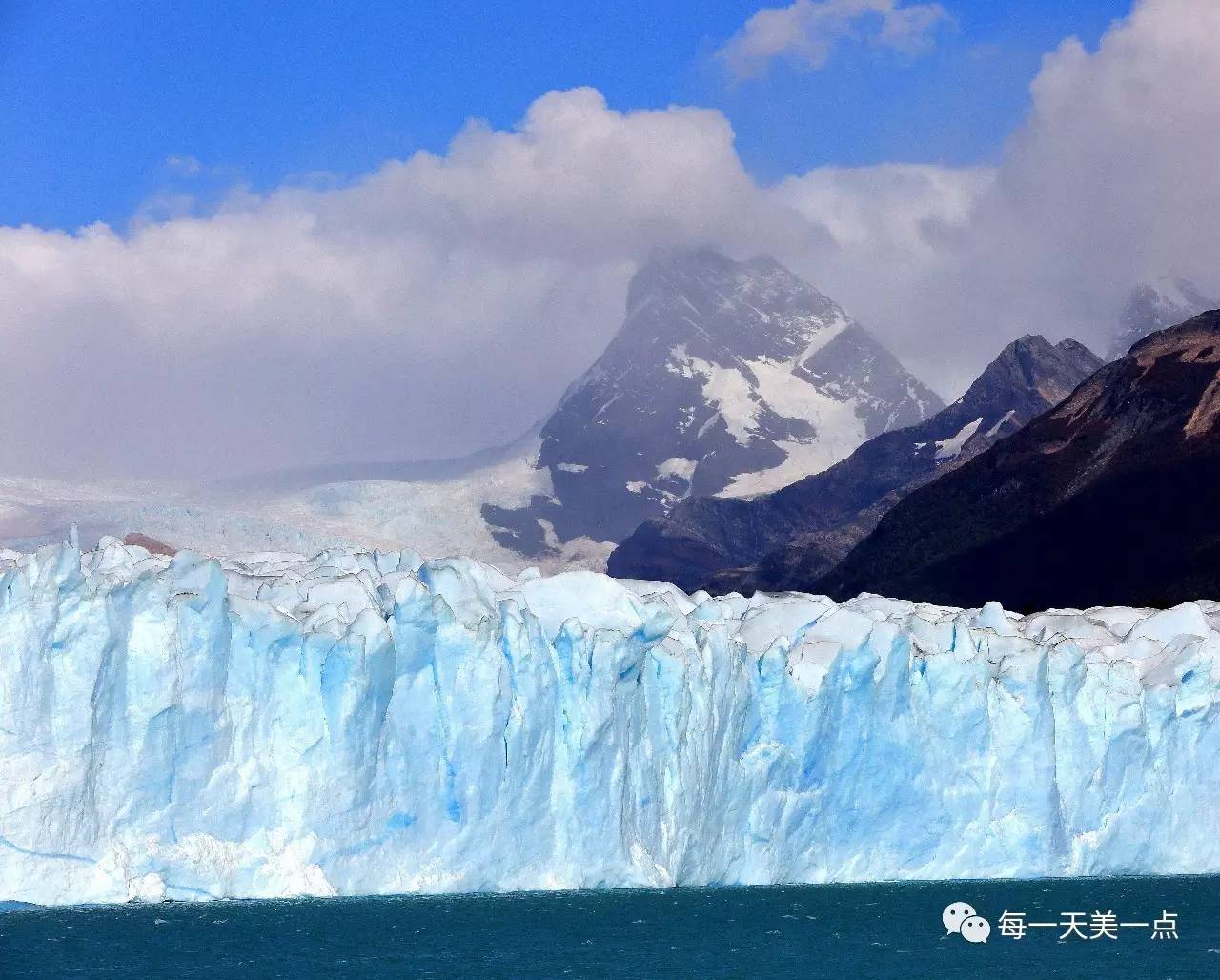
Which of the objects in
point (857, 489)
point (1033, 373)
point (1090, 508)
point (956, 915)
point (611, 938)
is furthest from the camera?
point (857, 489)

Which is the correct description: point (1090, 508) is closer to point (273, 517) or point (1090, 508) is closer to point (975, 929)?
point (975, 929)

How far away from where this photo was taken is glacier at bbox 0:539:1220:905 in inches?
1412

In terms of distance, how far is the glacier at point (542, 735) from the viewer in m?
35.9

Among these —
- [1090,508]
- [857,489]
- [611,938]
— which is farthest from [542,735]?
[857,489]

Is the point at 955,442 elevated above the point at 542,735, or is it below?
above

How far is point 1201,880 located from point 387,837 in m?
22.2

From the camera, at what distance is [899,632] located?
42938mm

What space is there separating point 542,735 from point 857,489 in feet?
471

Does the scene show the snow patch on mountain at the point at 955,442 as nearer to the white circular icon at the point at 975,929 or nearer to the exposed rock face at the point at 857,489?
the exposed rock face at the point at 857,489

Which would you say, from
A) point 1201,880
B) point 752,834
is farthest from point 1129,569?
point 752,834

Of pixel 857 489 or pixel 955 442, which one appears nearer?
pixel 955 442

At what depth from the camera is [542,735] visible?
131 ft

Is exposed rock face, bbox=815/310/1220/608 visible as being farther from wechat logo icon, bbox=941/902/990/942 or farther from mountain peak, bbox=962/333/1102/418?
wechat logo icon, bbox=941/902/990/942

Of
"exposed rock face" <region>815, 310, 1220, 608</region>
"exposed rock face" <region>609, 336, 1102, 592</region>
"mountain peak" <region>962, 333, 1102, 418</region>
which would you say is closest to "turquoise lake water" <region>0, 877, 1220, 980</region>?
"exposed rock face" <region>815, 310, 1220, 608</region>
